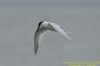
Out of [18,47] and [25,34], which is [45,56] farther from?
[25,34]

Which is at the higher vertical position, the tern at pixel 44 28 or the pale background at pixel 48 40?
the tern at pixel 44 28

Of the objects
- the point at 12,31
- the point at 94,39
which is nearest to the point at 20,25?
the point at 12,31

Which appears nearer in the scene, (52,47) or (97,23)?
(52,47)

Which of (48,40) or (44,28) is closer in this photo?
(44,28)

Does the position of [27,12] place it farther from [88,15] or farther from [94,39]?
[94,39]

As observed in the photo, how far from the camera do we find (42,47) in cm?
860

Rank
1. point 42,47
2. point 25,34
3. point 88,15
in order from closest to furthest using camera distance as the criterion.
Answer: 1. point 42,47
2. point 25,34
3. point 88,15

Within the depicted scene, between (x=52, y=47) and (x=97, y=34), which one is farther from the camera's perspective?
(x=97, y=34)

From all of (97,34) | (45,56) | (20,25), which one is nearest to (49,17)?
(20,25)

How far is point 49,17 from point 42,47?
2057 millimetres

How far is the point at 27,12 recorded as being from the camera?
38.1 feet

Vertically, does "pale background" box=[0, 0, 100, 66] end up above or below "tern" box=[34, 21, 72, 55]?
below

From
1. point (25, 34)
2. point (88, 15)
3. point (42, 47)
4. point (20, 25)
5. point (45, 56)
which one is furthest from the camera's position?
point (88, 15)

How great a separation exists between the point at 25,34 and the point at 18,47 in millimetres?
771
